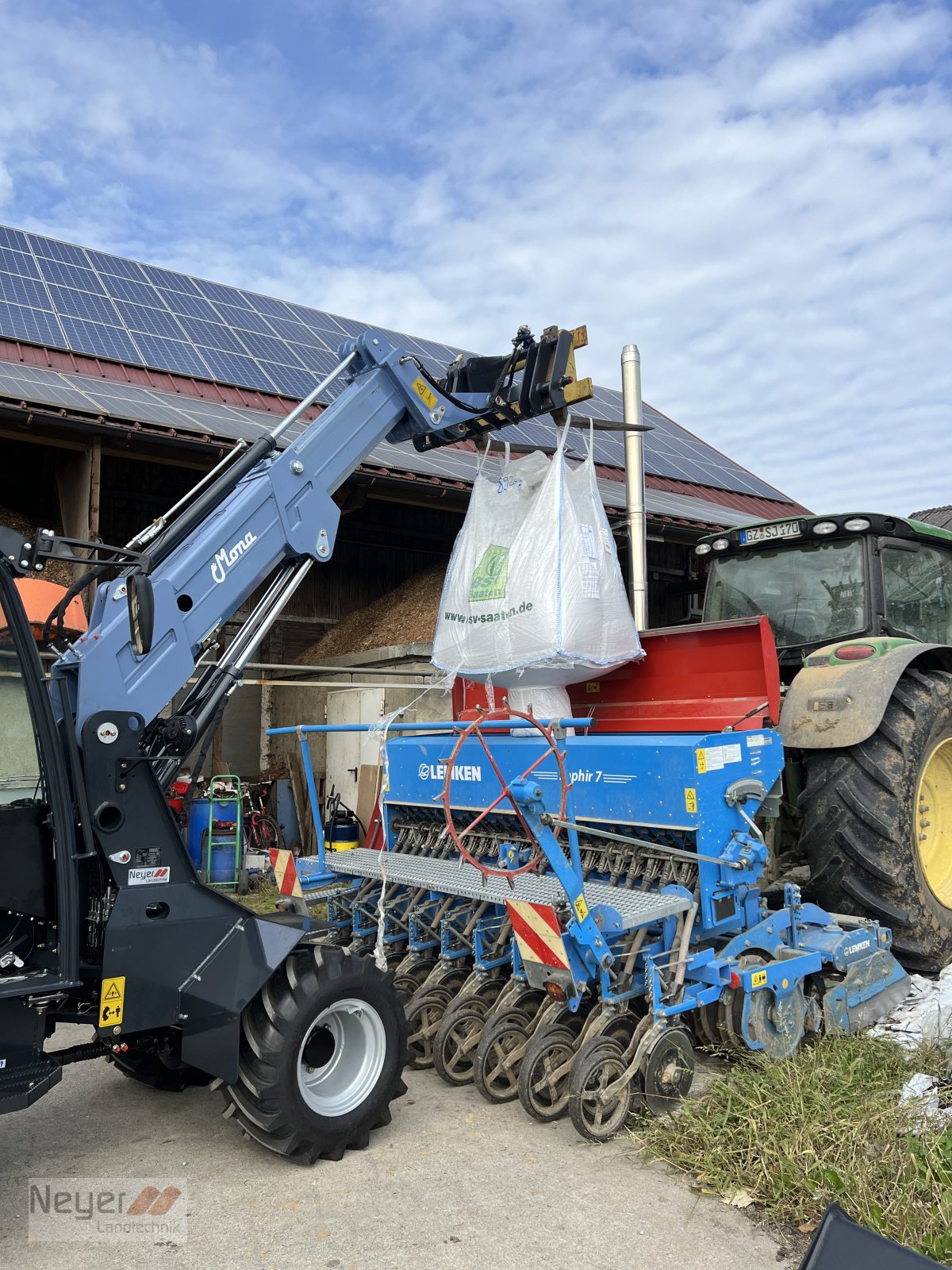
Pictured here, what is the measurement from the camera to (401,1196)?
10.3 ft

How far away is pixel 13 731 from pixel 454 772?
7.51 ft

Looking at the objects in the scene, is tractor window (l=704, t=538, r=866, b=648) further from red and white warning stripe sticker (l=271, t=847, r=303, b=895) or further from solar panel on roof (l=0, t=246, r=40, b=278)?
solar panel on roof (l=0, t=246, r=40, b=278)

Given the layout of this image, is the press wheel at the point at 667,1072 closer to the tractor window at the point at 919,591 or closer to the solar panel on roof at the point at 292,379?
the tractor window at the point at 919,591

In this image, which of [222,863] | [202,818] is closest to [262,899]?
[222,863]

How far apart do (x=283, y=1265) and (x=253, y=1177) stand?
589 mm

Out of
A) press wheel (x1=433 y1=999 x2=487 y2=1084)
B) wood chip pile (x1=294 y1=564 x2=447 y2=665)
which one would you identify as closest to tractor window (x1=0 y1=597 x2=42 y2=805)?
press wheel (x1=433 y1=999 x2=487 y2=1084)

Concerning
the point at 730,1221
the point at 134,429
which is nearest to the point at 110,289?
the point at 134,429

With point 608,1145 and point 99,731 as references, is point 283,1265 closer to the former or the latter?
A: point 608,1145

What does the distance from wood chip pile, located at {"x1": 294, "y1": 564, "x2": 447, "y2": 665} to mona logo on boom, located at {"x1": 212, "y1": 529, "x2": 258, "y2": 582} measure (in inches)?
244

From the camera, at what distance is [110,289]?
41.8 ft

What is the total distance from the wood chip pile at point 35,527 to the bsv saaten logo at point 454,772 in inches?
214

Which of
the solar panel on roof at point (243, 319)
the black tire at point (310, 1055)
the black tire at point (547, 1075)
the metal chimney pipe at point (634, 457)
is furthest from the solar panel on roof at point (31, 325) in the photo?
the black tire at point (547, 1075)

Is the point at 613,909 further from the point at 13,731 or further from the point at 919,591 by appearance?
the point at 919,591

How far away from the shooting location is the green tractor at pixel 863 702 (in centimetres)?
455
